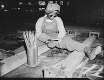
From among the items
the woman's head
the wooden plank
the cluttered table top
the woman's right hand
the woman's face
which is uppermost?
the woman's head

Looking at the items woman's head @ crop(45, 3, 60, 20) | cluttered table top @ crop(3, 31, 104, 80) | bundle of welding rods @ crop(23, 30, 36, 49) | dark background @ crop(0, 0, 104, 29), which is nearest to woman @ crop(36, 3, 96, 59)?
woman's head @ crop(45, 3, 60, 20)

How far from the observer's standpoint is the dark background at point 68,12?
34.1ft

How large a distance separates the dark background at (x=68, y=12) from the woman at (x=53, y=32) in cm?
633

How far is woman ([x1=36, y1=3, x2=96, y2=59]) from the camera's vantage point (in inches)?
135

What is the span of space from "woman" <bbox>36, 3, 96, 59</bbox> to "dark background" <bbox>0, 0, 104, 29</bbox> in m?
6.33

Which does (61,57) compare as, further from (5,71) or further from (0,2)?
(0,2)

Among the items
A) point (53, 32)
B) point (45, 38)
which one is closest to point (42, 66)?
point (45, 38)

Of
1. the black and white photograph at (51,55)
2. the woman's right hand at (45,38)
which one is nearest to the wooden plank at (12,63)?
the black and white photograph at (51,55)

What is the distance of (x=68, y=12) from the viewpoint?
11.7 meters

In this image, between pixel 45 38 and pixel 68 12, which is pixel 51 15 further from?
pixel 68 12

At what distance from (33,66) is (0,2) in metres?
13.1

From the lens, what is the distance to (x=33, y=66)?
2.96 metres

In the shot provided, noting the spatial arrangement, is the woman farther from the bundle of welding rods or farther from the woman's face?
the bundle of welding rods

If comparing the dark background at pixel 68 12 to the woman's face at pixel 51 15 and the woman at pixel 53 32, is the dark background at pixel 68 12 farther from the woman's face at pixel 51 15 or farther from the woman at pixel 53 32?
the woman's face at pixel 51 15
